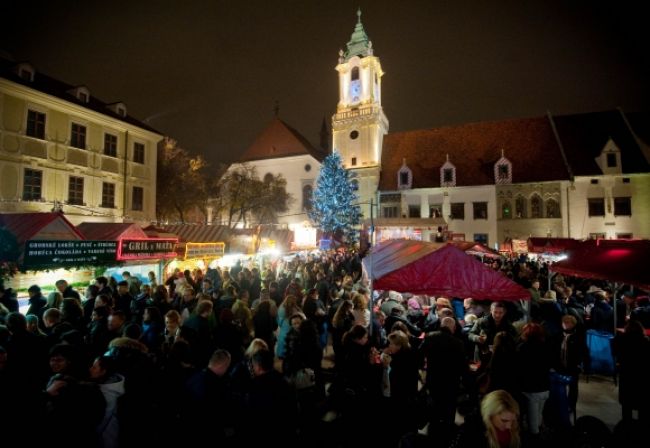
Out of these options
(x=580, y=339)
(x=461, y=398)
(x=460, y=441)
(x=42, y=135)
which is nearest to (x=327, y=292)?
(x=461, y=398)

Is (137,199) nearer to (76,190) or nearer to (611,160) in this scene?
(76,190)

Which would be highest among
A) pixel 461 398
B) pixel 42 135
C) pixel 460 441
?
pixel 42 135

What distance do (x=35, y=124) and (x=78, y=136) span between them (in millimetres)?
2099

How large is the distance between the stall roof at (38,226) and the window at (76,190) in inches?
412

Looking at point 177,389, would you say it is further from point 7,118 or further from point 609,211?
point 609,211

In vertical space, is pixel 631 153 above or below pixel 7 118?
above

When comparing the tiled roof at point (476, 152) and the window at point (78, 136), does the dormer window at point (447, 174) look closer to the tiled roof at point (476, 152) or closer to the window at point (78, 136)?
the tiled roof at point (476, 152)

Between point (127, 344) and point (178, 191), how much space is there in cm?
2652

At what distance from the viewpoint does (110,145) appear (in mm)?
21594

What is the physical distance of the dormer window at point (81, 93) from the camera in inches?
813

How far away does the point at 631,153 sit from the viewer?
31.2 m

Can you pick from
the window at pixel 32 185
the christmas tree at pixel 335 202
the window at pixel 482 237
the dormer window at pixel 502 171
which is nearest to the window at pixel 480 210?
the window at pixel 482 237

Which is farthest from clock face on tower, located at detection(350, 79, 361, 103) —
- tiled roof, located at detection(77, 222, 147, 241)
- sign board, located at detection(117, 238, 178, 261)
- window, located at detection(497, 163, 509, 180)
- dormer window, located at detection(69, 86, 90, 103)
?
sign board, located at detection(117, 238, 178, 261)

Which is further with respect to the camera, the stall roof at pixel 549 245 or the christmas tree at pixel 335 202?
the christmas tree at pixel 335 202
